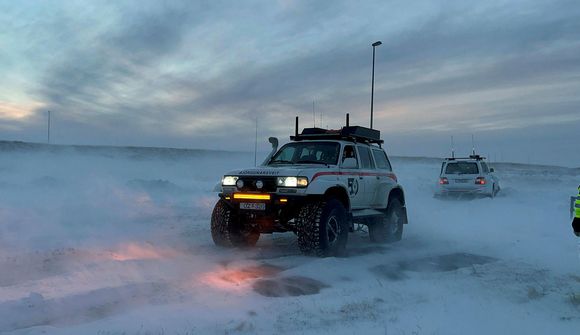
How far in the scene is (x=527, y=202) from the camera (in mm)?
18781

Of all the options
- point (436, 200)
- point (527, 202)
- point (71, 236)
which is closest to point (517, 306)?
point (71, 236)

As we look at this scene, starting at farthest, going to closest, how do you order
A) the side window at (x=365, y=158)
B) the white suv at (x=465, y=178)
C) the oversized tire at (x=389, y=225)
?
the white suv at (x=465, y=178) < the oversized tire at (x=389, y=225) < the side window at (x=365, y=158)

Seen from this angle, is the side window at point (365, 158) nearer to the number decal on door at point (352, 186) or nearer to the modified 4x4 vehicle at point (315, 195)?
the modified 4x4 vehicle at point (315, 195)

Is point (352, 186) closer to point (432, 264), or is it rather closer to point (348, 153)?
point (348, 153)

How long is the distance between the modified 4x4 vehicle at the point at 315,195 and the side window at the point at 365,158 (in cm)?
2

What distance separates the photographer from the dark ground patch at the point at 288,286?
585cm

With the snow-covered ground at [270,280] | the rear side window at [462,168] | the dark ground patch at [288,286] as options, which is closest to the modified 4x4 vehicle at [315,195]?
the snow-covered ground at [270,280]

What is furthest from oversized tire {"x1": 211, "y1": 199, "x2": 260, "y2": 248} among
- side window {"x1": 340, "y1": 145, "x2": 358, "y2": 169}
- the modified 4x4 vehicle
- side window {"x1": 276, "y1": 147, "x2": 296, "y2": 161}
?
side window {"x1": 340, "y1": 145, "x2": 358, "y2": 169}

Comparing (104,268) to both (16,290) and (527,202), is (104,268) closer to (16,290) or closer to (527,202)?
(16,290)

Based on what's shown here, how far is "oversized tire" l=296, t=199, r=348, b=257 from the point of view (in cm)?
780

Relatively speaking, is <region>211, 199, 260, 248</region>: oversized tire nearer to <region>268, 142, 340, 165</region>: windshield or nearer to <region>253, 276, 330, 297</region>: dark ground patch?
<region>268, 142, 340, 165</region>: windshield

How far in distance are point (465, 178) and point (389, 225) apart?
8.33 meters

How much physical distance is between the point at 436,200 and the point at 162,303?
15.1 m

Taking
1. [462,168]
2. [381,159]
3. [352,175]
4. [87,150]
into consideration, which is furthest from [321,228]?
[87,150]
